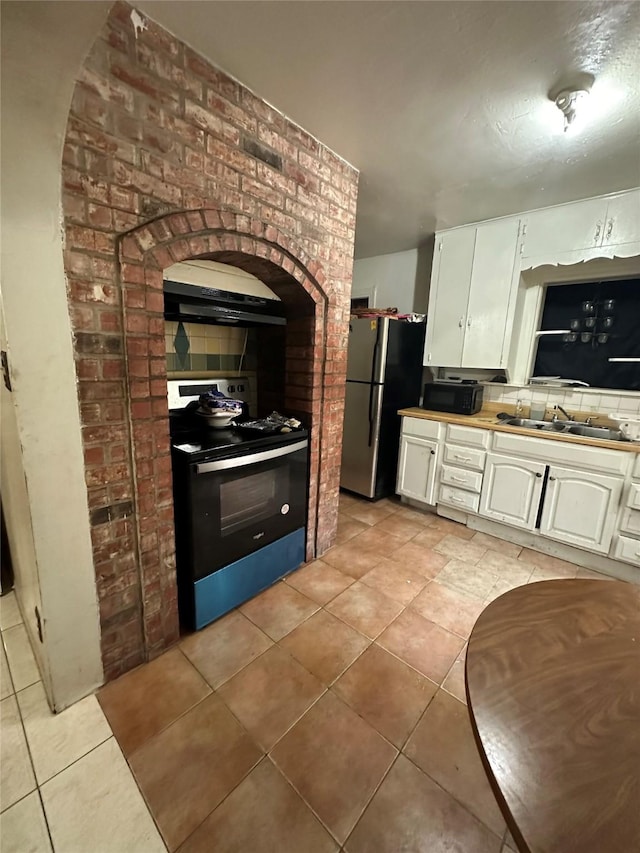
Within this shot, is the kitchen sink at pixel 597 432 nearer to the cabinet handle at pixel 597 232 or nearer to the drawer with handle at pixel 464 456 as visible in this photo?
the drawer with handle at pixel 464 456

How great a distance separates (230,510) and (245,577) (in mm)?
410

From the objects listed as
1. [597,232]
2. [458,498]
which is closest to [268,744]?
[458,498]

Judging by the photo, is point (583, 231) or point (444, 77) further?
point (583, 231)

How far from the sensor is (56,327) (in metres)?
1.11

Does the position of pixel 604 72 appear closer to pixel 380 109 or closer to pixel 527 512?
pixel 380 109

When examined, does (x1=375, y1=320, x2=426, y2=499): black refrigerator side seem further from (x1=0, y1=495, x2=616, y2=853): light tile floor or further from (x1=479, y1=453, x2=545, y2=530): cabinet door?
(x1=0, y1=495, x2=616, y2=853): light tile floor

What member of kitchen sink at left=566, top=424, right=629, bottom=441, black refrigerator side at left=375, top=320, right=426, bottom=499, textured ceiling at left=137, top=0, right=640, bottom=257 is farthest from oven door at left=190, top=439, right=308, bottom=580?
kitchen sink at left=566, top=424, right=629, bottom=441

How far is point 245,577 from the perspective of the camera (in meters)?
1.86

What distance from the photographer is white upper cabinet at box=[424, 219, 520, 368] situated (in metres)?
2.73

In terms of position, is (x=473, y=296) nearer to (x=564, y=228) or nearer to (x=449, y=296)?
(x=449, y=296)

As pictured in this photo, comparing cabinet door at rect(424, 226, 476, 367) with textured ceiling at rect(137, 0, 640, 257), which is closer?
textured ceiling at rect(137, 0, 640, 257)

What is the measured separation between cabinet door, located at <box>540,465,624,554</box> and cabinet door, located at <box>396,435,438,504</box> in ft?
2.73

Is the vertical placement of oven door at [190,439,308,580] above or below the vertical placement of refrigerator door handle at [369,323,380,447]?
below

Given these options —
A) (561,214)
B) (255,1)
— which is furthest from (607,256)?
(255,1)
